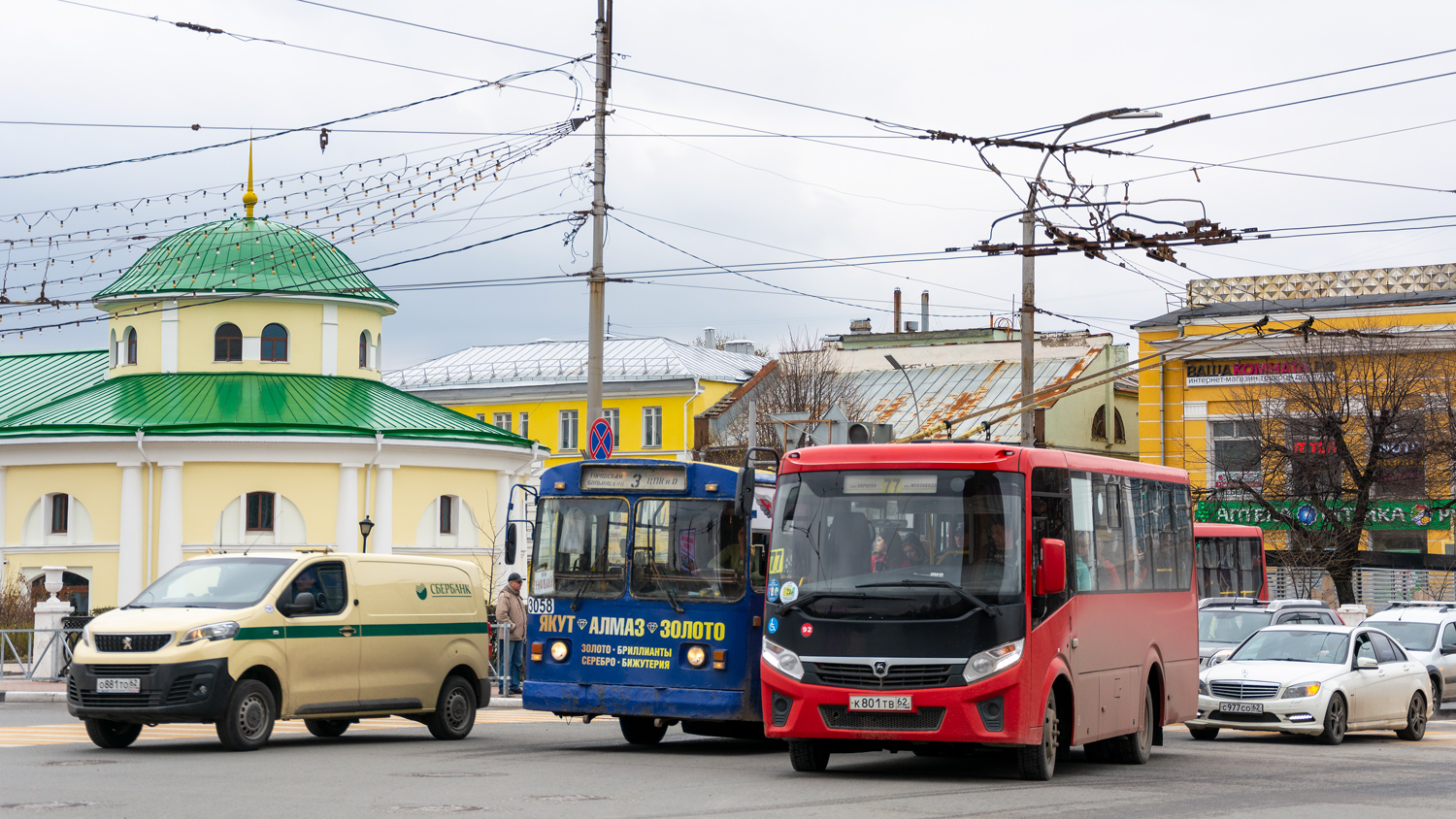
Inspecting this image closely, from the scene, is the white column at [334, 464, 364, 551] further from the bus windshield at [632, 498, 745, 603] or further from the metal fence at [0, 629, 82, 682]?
the bus windshield at [632, 498, 745, 603]

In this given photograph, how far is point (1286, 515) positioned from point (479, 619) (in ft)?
113

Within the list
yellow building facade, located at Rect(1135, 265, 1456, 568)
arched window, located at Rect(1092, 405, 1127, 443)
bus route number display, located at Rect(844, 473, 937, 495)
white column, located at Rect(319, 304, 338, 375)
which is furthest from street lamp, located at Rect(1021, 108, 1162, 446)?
arched window, located at Rect(1092, 405, 1127, 443)

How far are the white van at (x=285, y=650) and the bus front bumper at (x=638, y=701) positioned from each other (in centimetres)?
A: 158

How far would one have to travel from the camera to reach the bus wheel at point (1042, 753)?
549 inches

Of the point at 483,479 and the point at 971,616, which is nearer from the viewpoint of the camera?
the point at 971,616

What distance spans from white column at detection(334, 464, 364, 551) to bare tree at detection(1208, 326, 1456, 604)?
966 inches

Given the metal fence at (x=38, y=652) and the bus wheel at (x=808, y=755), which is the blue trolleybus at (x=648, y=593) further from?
the metal fence at (x=38, y=652)

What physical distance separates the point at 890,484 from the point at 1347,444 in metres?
37.7

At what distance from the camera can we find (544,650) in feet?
56.9

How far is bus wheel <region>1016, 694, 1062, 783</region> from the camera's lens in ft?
45.8

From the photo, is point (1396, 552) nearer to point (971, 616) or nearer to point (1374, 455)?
point (1374, 455)

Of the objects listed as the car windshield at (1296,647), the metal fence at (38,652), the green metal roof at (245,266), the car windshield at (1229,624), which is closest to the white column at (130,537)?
the green metal roof at (245,266)

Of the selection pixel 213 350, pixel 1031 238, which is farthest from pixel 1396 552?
pixel 213 350

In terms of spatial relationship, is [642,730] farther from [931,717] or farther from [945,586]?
[945,586]
